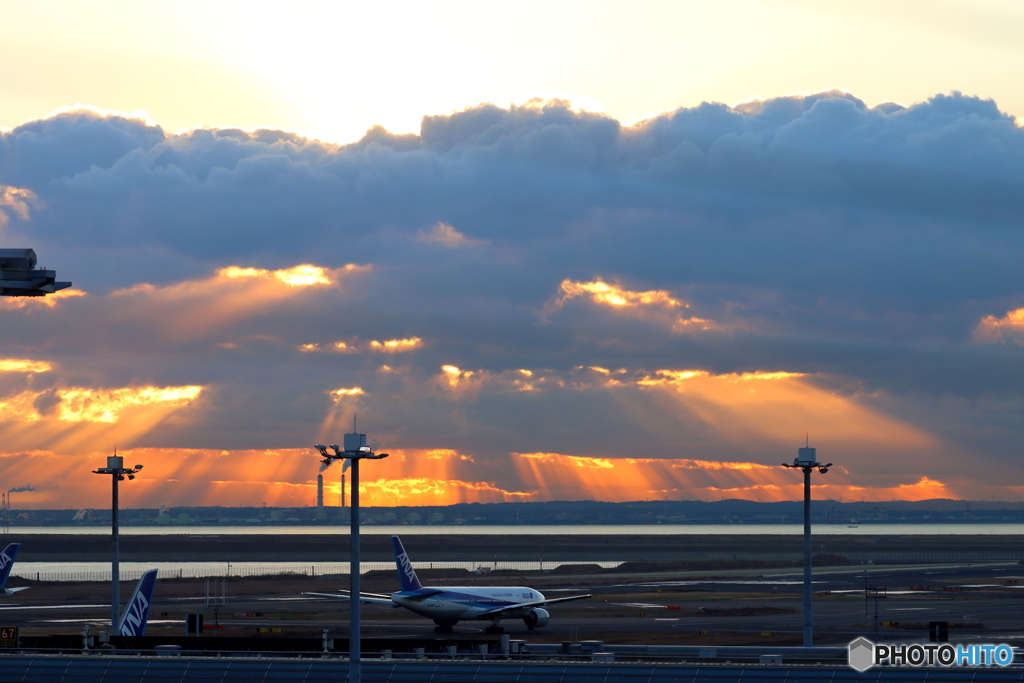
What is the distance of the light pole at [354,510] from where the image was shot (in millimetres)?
48156

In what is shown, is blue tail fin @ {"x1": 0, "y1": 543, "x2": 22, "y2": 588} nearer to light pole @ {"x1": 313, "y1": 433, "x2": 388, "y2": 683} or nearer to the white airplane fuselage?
the white airplane fuselage

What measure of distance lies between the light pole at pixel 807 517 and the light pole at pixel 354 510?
2768 cm

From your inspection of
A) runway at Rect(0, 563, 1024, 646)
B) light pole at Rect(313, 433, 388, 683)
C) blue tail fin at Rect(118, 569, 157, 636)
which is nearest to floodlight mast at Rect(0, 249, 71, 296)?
light pole at Rect(313, 433, 388, 683)

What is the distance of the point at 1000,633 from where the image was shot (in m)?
107

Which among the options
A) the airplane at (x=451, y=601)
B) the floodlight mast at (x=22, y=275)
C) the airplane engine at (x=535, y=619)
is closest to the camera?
the floodlight mast at (x=22, y=275)

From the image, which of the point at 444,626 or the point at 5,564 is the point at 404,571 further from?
the point at 5,564

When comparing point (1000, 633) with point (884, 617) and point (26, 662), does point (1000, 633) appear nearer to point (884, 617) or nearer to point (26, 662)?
point (884, 617)

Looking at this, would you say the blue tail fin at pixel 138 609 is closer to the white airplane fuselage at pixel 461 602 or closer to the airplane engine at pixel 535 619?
the white airplane fuselage at pixel 461 602

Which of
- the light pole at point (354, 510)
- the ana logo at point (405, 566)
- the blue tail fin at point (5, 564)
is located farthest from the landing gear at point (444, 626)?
the light pole at point (354, 510)

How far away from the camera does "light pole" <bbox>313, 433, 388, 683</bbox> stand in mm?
48156

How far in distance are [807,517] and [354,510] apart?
102 ft

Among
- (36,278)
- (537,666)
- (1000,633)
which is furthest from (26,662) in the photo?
(1000,633)

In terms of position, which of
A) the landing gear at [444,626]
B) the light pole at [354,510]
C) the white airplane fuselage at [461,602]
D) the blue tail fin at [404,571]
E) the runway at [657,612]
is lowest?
the runway at [657,612]

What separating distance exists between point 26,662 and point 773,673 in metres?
41.7
